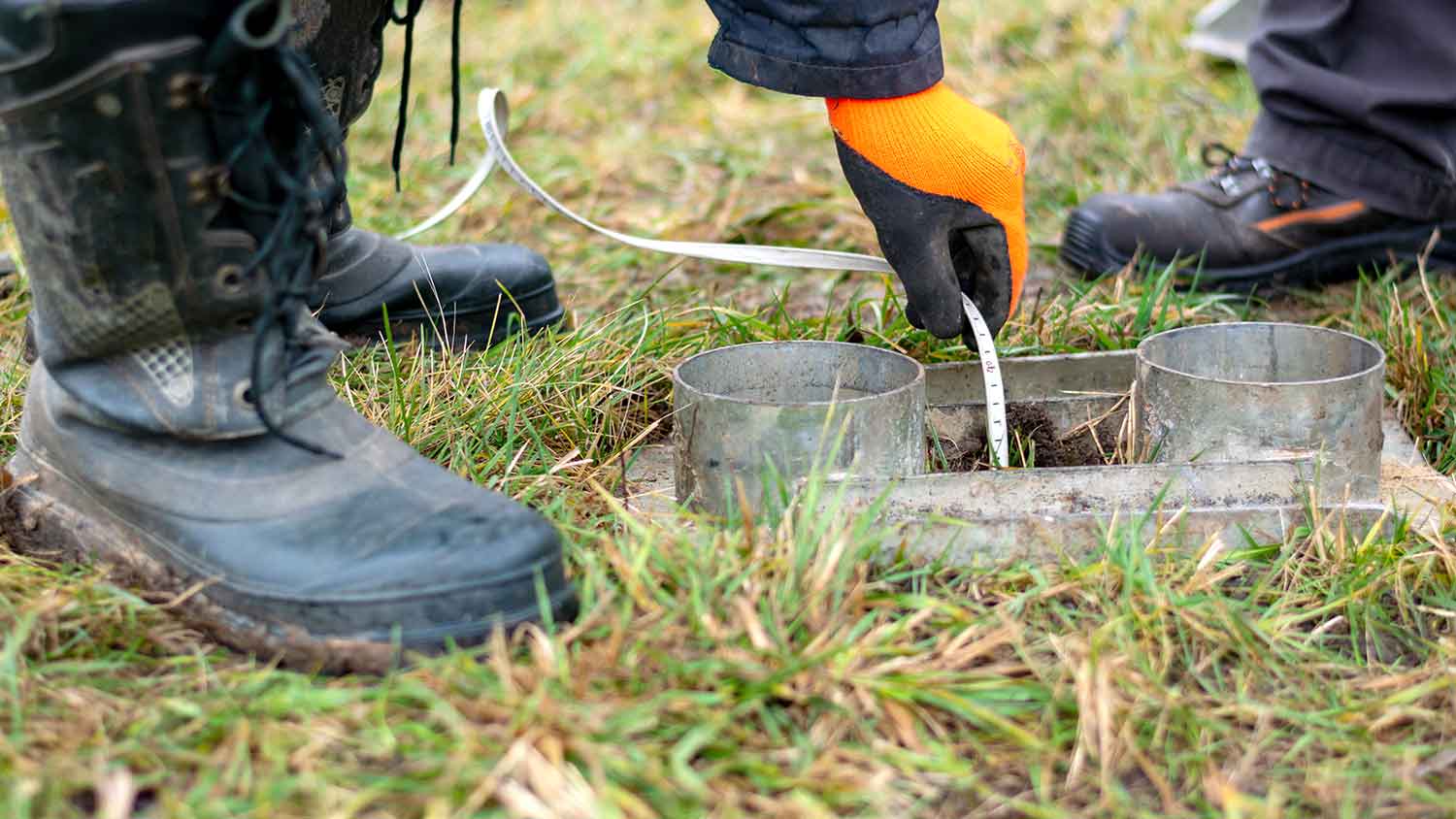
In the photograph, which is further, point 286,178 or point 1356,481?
point 1356,481

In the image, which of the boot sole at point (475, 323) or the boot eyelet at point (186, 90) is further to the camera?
the boot sole at point (475, 323)

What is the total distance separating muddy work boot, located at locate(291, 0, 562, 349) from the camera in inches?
91.9

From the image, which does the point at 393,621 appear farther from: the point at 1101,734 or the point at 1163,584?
the point at 1163,584

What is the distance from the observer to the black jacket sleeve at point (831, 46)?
1.79 metres

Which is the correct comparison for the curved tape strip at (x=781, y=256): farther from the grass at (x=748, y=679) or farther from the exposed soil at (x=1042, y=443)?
the grass at (x=748, y=679)

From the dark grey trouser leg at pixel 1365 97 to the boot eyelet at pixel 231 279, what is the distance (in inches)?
82.0

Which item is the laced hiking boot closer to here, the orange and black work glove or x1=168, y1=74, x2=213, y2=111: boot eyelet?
the orange and black work glove

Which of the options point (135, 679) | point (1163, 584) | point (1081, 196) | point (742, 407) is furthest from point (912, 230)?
point (1081, 196)

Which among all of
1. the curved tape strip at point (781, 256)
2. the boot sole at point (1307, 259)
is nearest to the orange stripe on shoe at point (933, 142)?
the curved tape strip at point (781, 256)

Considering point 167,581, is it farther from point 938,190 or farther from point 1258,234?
point 1258,234

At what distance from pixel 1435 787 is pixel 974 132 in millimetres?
978

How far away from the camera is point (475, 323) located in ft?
8.04

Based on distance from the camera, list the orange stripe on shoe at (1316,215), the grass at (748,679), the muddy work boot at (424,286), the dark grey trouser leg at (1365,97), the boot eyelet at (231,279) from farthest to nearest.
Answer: the orange stripe on shoe at (1316,215) < the dark grey trouser leg at (1365,97) < the muddy work boot at (424,286) < the boot eyelet at (231,279) < the grass at (748,679)

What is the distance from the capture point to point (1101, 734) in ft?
4.47
